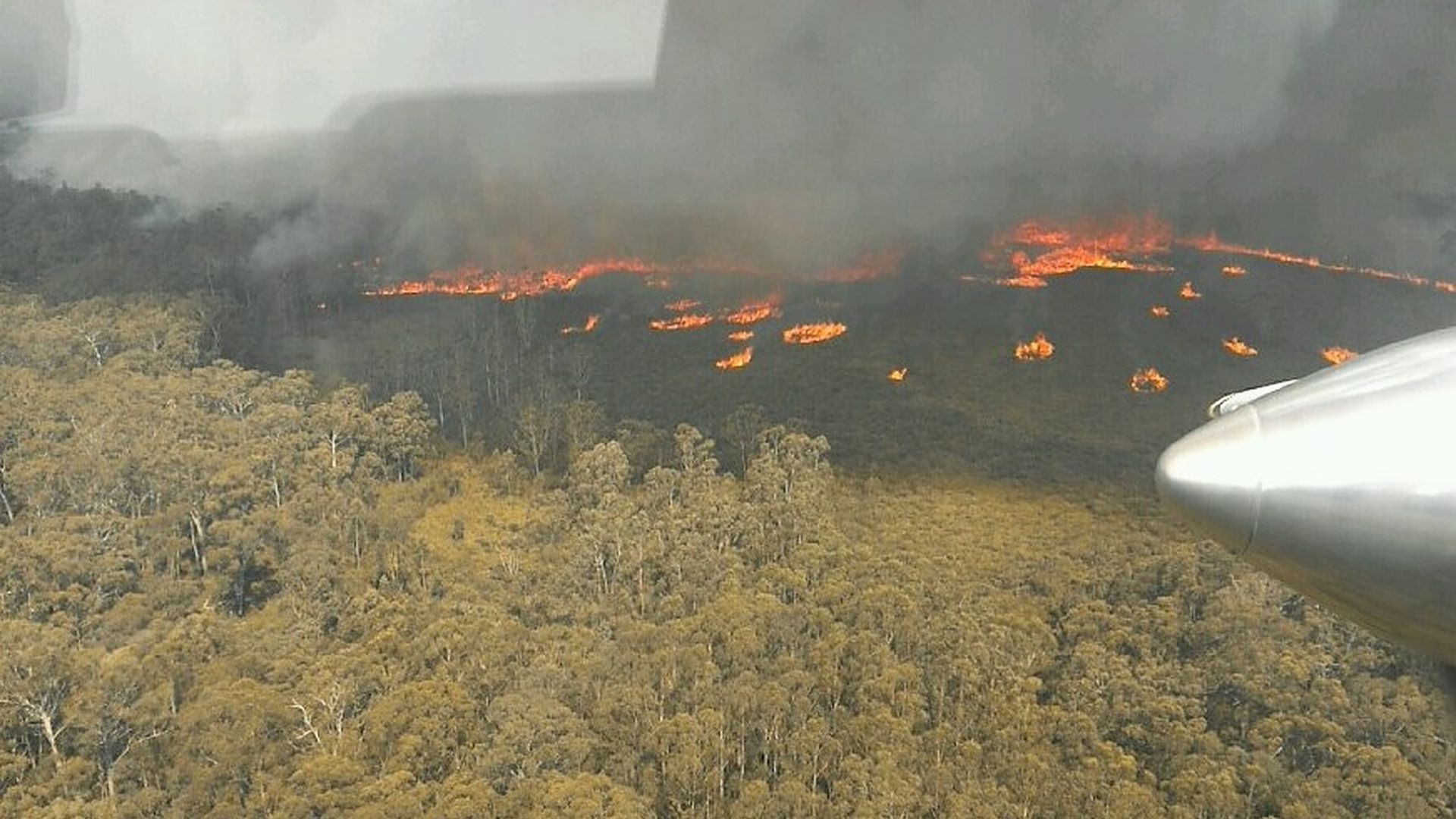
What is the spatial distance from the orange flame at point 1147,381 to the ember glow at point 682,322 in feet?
27.5

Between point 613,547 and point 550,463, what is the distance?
3.47m

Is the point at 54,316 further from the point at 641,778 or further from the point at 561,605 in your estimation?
the point at 641,778

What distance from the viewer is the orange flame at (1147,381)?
17.3 meters

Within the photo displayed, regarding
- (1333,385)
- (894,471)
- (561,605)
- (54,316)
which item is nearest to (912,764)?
(561,605)

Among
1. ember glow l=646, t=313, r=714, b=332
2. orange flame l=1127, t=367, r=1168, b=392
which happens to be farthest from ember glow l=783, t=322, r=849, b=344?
orange flame l=1127, t=367, r=1168, b=392

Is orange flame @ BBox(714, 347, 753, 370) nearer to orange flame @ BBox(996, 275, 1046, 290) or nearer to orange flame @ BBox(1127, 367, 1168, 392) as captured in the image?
orange flame @ BBox(996, 275, 1046, 290)

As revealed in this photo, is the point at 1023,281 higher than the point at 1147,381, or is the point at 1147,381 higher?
the point at 1023,281

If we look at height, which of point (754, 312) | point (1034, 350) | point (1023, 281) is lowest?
point (1034, 350)

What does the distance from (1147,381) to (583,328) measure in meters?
11.4

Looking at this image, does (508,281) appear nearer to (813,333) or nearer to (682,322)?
(682,322)

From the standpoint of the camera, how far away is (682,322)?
19.9 m

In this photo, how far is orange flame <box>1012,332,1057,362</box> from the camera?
62.6 feet

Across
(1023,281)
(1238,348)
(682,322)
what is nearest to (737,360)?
(682,322)

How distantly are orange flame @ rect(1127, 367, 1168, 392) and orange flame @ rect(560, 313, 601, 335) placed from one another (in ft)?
35.9
